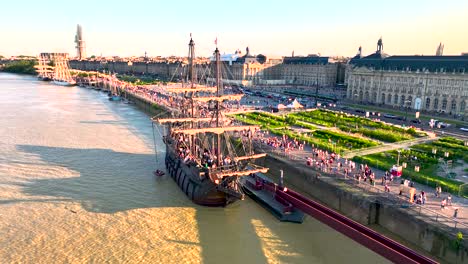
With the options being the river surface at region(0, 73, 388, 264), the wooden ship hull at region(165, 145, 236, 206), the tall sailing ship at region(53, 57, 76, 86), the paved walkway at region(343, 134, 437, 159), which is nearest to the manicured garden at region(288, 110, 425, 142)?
the paved walkway at region(343, 134, 437, 159)

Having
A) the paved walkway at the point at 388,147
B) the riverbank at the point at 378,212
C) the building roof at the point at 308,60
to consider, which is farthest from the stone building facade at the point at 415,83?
the riverbank at the point at 378,212

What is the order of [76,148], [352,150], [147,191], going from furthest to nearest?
[76,148] < [352,150] < [147,191]

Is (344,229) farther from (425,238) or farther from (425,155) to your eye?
(425,155)

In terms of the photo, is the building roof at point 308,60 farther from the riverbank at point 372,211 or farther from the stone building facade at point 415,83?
the riverbank at point 372,211

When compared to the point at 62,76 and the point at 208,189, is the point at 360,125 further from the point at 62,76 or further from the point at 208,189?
the point at 62,76

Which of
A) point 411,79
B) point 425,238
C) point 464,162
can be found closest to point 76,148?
point 425,238

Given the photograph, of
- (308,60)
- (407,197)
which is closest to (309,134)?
(407,197)

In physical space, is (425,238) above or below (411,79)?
below
